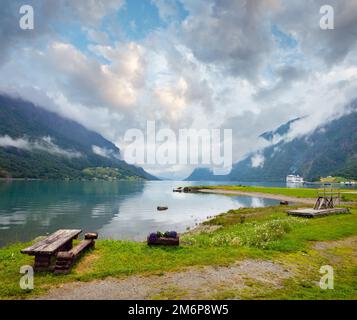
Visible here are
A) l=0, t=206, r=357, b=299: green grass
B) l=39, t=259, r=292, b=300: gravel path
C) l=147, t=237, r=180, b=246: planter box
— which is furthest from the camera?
l=147, t=237, r=180, b=246: planter box

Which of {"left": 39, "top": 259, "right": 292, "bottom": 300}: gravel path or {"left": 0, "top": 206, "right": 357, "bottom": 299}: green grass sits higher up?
{"left": 39, "top": 259, "right": 292, "bottom": 300}: gravel path

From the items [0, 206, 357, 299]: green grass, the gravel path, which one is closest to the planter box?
[0, 206, 357, 299]: green grass

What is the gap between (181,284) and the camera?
12602 mm

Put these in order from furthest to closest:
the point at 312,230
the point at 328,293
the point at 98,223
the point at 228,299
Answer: the point at 98,223 < the point at 312,230 < the point at 328,293 < the point at 228,299

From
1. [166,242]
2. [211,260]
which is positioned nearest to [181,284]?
[211,260]

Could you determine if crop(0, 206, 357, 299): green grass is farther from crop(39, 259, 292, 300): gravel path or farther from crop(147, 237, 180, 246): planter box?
crop(147, 237, 180, 246): planter box

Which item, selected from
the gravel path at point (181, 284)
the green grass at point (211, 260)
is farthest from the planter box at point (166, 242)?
the gravel path at point (181, 284)

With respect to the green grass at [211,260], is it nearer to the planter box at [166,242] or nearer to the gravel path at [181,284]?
the gravel path at [181,284]

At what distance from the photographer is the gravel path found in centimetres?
1138

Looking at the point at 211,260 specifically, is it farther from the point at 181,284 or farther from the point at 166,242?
the point at 166,242
